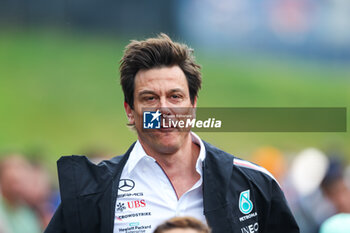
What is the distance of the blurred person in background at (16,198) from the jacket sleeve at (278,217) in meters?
2.80

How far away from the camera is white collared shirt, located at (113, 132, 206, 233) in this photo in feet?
9.72

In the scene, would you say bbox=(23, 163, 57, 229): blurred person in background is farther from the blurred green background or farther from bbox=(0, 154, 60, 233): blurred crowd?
the blurred green background

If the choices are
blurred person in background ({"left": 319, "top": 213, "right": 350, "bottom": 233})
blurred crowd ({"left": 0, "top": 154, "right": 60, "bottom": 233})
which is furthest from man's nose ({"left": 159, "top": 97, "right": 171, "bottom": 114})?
blurred crowd ({"left": 0, "top": 154, "right": 60, "bottom": 233})

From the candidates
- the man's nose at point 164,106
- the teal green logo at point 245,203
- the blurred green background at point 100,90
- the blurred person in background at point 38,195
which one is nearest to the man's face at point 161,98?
the man's nose at point 164,106

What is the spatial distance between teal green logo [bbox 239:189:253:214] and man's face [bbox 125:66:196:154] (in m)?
0.39

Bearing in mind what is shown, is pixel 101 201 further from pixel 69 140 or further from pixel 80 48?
pixel 80 48

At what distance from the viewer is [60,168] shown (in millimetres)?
3021

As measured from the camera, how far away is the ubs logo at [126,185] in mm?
3046

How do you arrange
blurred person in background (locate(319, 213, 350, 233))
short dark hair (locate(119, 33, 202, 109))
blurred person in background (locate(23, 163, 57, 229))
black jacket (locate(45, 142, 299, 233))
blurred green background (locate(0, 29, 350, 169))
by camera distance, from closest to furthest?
black jacket (locate(45, 142, 299, 233)) → short dark hair (locate(119, 33, 202, 109)) → blurred person in background (locate(319, 213, 350, 233)) → blurred person in background (locate(23, 163, 57, 229)) → blurred green background (locate(0, 29, 350, 169))

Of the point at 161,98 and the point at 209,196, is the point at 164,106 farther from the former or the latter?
the point at 209,196

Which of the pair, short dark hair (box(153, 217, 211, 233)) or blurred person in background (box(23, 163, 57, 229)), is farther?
blurred person in background (box(23, 163, 57, 229))

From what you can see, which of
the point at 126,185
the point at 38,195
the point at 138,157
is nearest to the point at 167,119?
the point at 138,157

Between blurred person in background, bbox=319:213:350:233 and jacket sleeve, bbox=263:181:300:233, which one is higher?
jacket sleeve, bbox=263:181:300:233

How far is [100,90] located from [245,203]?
9688 mm
